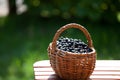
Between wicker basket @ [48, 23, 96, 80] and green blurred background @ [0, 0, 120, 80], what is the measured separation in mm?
2279

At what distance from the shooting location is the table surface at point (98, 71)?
2.35m

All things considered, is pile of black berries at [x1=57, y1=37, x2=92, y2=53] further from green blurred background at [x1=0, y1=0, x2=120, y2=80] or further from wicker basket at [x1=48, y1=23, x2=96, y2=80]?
green blurred background at [x1=0, y1=0, x2=120, y2=80]

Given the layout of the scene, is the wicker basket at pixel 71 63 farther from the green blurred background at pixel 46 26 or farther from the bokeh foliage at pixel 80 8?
the bokeh foliage at pixel 80 8

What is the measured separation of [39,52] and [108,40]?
1.08 m

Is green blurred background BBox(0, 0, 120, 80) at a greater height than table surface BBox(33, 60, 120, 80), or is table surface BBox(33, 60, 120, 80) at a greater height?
green blurred background BBox(0, 0, 120, 80)

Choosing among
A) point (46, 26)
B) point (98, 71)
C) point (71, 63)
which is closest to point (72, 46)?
point (71, 63)

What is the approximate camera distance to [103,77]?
236cm

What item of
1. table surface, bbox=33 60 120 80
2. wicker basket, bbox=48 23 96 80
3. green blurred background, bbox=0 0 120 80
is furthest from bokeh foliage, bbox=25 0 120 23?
wicker basket, bbox=48 23 96 80

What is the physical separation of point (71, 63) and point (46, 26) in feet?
12.7

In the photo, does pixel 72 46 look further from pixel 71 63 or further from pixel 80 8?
pixel 80 8

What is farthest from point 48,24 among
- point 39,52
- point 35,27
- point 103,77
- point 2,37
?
point 103,77

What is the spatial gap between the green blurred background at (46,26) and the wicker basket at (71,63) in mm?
2279

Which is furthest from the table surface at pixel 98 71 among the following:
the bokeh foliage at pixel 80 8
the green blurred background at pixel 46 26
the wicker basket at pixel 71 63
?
the bokeh foliage at pixel 80 8

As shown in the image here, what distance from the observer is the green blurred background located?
4.88m
